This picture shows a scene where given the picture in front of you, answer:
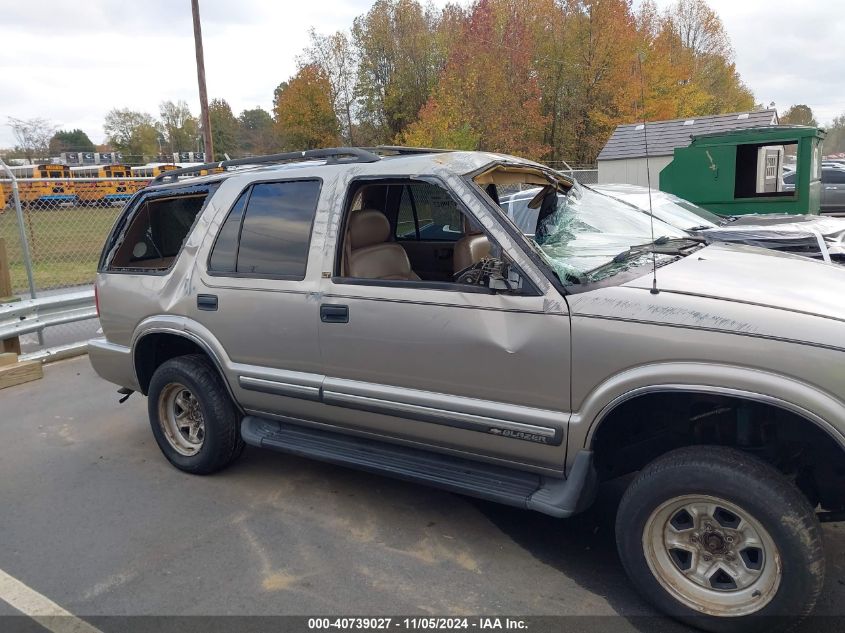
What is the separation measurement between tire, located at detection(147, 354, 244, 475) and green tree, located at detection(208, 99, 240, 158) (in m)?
56.5

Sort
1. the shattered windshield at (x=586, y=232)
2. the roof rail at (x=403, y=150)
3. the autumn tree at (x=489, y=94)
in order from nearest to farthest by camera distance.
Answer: the shattered windshield at (x=586, y=232) → the roof rail at (x=403, y=150) → the autumn tree at (x=489, y=94)

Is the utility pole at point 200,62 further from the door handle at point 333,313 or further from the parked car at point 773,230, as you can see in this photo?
the door handle at point 333,313

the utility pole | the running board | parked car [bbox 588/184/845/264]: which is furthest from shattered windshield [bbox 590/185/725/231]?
the utility pole

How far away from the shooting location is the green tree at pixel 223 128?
196 feet

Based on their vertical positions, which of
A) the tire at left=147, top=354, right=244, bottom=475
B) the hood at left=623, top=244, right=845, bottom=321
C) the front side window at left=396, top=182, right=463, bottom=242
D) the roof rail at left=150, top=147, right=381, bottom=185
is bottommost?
the tire at left=147, top=354, right=244, bottom=475

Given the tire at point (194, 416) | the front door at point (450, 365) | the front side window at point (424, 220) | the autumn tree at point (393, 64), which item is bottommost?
the tire at point (194, 416)

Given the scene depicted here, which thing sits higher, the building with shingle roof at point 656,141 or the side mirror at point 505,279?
the building with shingle roof at point 656,141

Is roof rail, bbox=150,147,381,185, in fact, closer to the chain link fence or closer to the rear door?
the rear door

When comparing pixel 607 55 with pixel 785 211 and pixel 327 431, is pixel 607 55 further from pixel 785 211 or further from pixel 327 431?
pixel 327 431

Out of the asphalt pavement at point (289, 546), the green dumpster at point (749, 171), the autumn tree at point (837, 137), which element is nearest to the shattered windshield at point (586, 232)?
the asphalt pavement at point (289, 546)

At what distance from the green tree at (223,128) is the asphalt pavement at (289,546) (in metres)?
56.9

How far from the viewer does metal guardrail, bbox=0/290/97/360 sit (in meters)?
6.76

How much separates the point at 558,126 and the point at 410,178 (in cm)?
2977

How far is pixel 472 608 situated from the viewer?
286cm
